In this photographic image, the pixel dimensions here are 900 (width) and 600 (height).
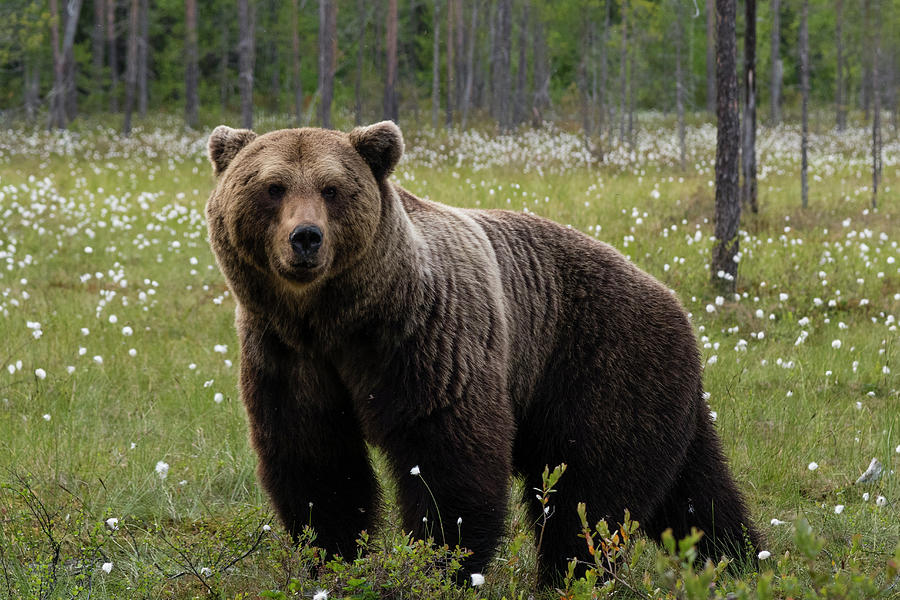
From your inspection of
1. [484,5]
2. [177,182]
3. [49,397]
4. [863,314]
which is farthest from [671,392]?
[484,5]

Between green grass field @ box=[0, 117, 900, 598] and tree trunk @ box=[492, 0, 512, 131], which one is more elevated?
tree trunk @ box=[492, 0, 512, 131]

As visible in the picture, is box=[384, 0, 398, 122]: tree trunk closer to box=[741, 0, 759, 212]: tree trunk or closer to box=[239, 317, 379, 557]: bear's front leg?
box=[741, 0, 759, 212]: tree trunk

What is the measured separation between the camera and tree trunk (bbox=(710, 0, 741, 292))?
8125 millimetres

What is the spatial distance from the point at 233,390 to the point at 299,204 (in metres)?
3.24

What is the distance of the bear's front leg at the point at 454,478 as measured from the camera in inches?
124

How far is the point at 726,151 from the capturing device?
8328 mm

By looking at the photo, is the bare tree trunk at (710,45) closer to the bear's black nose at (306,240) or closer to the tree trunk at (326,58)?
the tree trunk at (326,58)

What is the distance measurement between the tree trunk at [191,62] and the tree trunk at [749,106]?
837 inches

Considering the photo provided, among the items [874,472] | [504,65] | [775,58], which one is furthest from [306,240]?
[504,65]

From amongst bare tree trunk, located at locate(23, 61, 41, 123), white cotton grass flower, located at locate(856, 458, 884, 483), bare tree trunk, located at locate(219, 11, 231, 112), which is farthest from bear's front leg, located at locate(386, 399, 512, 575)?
bare tree trunk, located at locate(219, 11, 231, 112)

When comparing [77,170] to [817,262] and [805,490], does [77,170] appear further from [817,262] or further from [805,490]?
[805,490]

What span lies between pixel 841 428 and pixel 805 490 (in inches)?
29.0

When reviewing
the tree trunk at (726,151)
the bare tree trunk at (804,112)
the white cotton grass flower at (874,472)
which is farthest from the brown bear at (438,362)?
the bare tree trunk at (804,112)

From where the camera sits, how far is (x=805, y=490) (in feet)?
15.8
